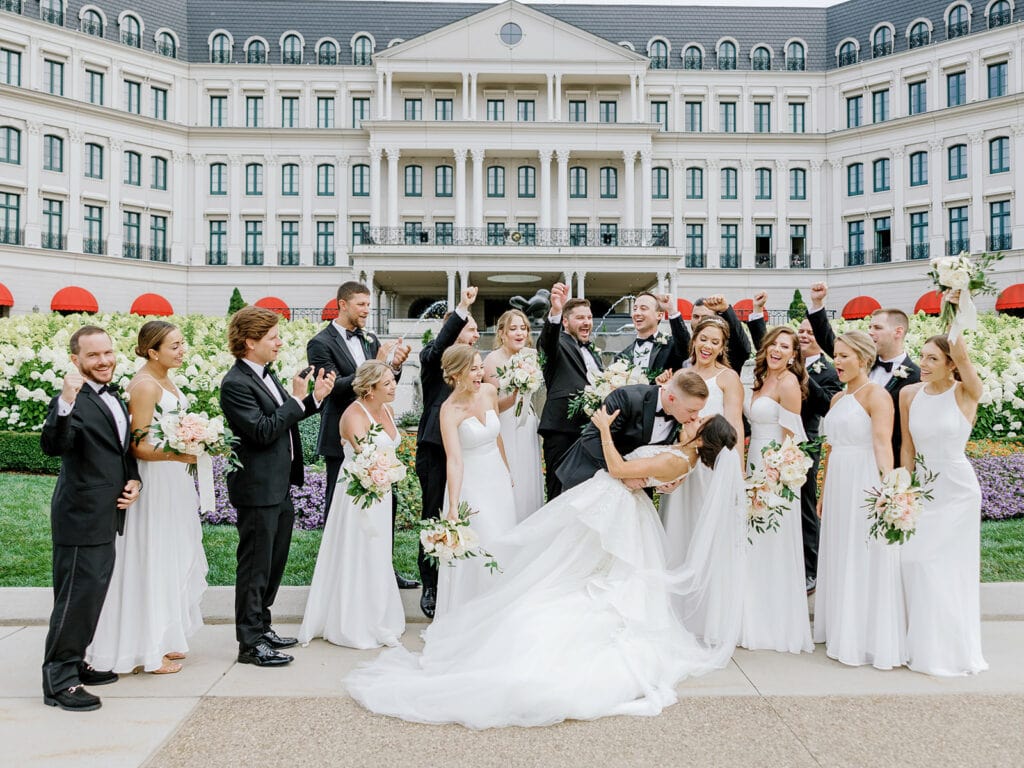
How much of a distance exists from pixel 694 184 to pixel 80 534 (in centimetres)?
4781

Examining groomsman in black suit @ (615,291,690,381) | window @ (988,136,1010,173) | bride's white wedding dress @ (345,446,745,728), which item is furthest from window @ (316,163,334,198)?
bride's white wedding dress @ (345,446,745,728)

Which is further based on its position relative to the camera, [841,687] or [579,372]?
[579,372]

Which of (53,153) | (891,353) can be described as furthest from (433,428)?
(53,153)

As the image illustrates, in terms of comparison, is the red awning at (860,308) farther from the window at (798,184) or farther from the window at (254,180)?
the window at (254,180)

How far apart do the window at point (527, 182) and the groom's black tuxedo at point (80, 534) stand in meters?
44.3

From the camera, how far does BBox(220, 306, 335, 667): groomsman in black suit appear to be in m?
5.27

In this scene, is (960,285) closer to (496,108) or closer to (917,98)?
(496,108)

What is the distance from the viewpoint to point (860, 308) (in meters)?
40.2

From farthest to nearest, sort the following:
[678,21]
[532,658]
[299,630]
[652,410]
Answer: [678,21], [299,630], [652,410], [532,658]

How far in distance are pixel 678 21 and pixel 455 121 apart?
17870 mm

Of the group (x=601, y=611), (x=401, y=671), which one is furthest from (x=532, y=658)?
(x=401, y=671)

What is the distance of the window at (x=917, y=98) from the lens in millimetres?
45344

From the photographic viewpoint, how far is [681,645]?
5.28 meters

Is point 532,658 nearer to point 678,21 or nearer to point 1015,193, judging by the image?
point 1015,193
